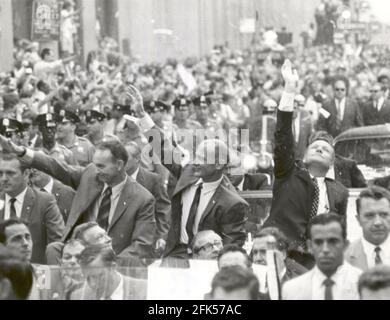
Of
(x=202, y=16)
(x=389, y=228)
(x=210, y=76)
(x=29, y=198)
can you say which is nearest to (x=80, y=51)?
(x=210, y=76)

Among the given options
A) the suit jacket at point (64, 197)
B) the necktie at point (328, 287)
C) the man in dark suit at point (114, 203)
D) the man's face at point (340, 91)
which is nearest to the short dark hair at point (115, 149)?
the man in dark suit at point (114, 203)

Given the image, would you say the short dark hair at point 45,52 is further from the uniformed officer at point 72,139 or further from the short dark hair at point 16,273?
the short dark hair at point 16,273

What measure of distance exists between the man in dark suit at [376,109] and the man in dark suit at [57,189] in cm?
983

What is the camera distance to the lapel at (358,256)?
7047 mm

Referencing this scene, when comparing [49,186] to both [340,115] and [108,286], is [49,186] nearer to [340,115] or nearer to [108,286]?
[108,286]

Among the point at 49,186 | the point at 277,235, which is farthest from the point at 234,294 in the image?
the point at 49,186

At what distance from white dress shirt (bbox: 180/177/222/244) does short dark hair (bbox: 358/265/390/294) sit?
3423mm

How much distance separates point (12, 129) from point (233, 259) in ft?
17.9

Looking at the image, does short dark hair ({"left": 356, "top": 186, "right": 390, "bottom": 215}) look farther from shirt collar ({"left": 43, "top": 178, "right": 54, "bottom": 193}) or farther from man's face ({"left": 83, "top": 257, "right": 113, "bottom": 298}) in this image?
shirt collar ({"left": 43, "top": 178, "right": 54, "bottom": 193})

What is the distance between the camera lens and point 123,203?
945cm

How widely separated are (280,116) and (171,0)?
27579 millimetres

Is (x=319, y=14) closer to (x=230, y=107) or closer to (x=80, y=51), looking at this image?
(x=80, y=51)

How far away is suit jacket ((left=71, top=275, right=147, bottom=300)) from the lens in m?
6.82

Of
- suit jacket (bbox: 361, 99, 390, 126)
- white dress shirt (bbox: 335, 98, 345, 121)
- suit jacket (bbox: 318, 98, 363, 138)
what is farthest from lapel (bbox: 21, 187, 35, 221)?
suit jacket (bbox: 361, 99, 390, 126)
